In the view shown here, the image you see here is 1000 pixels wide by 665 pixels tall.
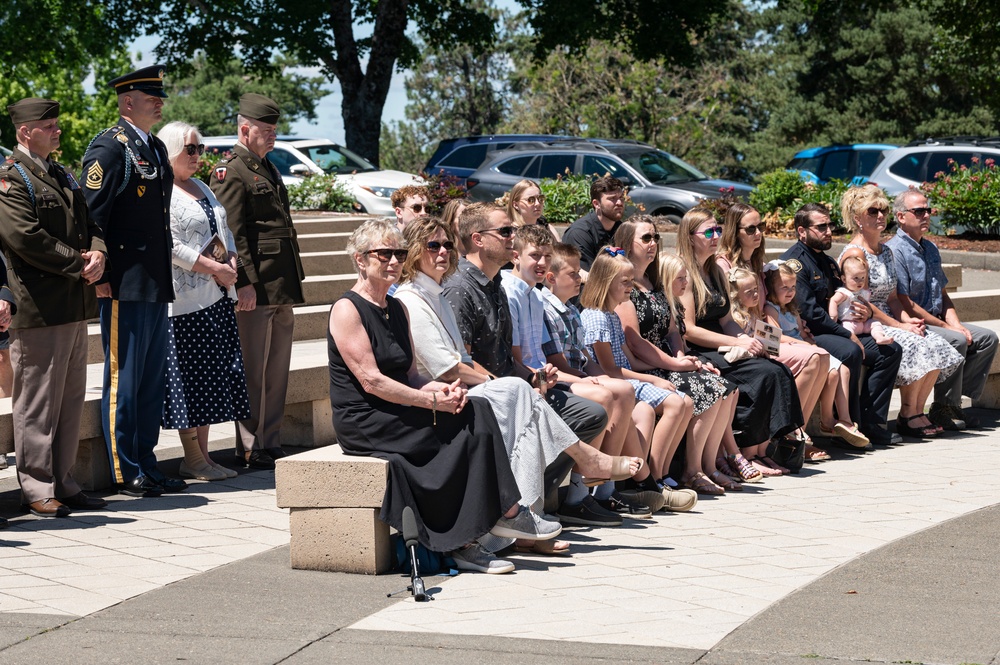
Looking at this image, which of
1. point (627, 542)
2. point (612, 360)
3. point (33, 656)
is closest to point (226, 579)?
point (33, 656)

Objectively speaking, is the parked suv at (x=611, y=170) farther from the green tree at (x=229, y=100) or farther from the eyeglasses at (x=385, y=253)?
the green tree at (x=229, y=100)

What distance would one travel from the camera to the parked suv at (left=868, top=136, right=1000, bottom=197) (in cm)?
2108

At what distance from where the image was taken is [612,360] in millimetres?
7871

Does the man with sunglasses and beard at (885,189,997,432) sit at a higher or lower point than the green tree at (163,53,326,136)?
lower

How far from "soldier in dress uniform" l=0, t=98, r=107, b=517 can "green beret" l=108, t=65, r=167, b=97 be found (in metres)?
0.59

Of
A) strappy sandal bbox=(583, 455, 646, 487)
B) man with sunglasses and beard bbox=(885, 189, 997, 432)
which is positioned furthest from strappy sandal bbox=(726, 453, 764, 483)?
man with sunglasses and beard bbox=(885, 189, 997, 432)

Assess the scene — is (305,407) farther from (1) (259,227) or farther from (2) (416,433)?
(2) (416,433)

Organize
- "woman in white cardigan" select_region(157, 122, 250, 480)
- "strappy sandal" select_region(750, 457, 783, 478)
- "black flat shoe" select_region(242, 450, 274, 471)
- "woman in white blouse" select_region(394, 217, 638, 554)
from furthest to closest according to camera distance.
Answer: "strappy sandal" select_region(750, 457, 783, 478), "black flat shoe" select_region(242, 450, 274, 471), "woman in white cardigan" select_region(157, 122, 250, 480), "woman in white blouse" select_region(394, 217, 638, 554)

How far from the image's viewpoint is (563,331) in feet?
24.7

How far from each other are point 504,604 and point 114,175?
3490mm

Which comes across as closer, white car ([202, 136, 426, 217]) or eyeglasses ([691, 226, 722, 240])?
eyeglasses ([691, 226, 722, 240])

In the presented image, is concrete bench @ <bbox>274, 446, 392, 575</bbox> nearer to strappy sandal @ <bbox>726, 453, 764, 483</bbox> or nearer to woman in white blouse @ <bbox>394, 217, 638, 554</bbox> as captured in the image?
woman in white blouse @ <bbox>394, 217, 638, 554</bbox>

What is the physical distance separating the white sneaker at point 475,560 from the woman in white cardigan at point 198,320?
2291mm

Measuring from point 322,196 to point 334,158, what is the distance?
7.61 feet
